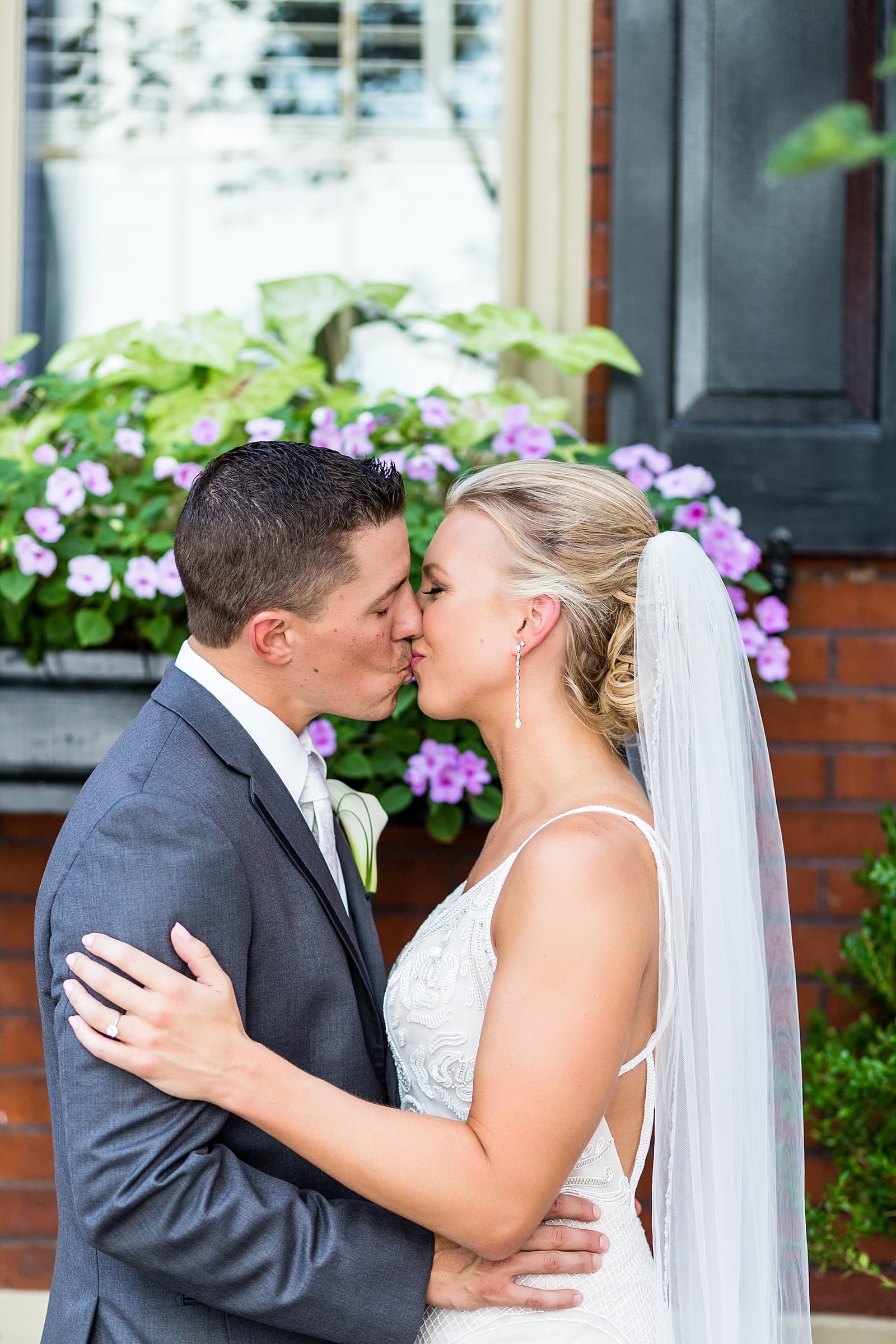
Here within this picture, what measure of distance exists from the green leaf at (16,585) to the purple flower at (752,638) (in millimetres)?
1533

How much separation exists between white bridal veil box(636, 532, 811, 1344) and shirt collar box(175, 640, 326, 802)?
531 millimetres

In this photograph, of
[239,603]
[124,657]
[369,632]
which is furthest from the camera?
[124,657]

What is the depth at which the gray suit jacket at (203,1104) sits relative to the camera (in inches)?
56.9

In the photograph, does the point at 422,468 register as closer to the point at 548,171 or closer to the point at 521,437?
the point at 521,437

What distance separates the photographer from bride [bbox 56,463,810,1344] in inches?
58.9

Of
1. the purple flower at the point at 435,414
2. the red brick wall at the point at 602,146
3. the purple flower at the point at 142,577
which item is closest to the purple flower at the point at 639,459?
the red brick wall at the point at 602,146

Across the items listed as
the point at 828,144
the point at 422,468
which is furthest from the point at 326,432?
the point at 828,144

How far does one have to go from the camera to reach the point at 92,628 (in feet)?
8.52

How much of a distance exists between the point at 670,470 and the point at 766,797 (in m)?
1.07

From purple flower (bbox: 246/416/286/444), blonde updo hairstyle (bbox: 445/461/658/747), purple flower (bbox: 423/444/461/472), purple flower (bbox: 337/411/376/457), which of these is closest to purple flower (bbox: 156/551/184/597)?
purple flower (bbox: 246/416/286/444)

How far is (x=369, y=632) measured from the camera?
6.13ft

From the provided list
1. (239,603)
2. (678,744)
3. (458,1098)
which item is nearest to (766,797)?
(678,744)

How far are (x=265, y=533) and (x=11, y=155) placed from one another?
213 cm

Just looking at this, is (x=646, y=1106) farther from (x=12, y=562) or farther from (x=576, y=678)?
(x=12, y=562)
